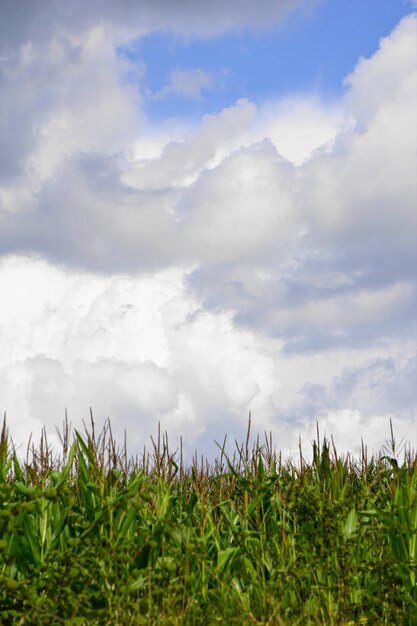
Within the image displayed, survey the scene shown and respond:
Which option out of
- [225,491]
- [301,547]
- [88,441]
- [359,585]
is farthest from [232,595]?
[225,491]

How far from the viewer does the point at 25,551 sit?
6.76 m

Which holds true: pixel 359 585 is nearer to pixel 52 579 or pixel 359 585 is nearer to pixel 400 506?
pixel 400 506

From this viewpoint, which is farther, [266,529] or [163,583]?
[266,529]

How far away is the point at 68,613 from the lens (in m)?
5.88

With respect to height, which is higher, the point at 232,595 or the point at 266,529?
the point at 266,529

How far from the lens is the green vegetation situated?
549 centimetres

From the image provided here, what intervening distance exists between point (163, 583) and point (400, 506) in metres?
2.56

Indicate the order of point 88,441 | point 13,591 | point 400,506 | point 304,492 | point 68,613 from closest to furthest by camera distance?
point 13,591, point 68,613, point 304,492, point 400,506, point 88,441

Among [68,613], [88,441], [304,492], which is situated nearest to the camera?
[68,613]

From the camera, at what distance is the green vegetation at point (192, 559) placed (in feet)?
18.0

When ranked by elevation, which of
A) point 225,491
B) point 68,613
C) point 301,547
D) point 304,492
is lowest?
point 68,613

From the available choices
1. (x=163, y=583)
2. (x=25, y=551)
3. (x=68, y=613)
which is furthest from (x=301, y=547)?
(x=25, y=551)

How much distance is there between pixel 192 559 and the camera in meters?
6.68

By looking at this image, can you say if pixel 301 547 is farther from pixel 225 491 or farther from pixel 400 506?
pixel 225 491
